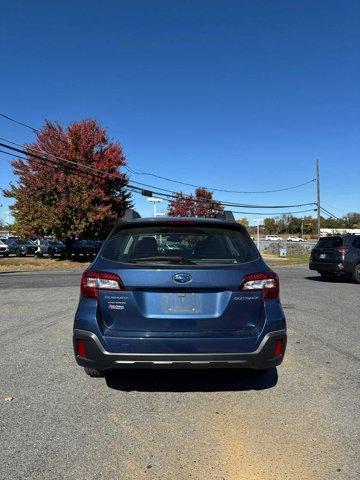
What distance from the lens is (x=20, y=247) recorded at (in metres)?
39.7

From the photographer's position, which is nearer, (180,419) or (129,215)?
(180,419)

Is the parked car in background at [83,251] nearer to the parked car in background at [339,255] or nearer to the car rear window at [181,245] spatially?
the parked car in background at [339,255]

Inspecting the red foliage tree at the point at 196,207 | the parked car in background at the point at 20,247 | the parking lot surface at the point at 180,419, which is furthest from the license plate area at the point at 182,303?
the red foliage tree at the point at 196,207

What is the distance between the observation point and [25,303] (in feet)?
35.3

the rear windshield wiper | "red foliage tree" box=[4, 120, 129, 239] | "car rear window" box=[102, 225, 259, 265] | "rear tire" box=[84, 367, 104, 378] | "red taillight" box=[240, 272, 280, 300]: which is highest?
"red foliage tree" box=[4, 120, 129, 239]

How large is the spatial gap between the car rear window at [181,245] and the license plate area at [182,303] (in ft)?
1.10

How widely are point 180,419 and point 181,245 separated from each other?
1.62 m

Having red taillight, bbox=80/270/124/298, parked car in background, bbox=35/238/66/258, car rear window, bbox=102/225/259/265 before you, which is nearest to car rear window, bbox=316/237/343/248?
car rear window, bbox=102/225/259/265

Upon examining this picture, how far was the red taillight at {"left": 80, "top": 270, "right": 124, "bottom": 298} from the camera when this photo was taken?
169 inches

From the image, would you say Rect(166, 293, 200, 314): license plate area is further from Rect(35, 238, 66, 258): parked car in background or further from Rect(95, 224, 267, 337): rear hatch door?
Rect(35, 238, 66, 258): parked car in background

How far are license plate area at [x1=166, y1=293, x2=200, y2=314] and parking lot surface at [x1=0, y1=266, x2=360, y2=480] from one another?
884 millimetres

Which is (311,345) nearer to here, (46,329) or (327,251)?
(46,329)

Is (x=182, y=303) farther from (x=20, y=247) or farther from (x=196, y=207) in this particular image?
(x=196, y=207)

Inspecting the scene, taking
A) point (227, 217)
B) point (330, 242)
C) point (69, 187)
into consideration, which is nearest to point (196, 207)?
point (69, 187)
